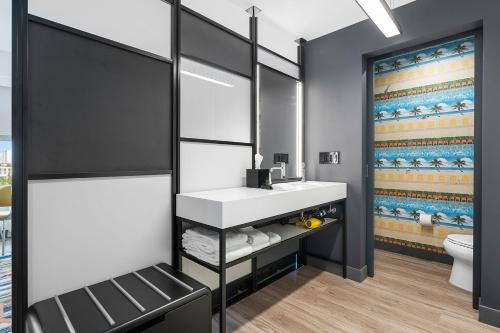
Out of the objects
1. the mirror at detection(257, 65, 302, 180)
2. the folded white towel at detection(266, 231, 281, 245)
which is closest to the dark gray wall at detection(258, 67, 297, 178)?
the mirror at detection(257, 65, 302, 180)

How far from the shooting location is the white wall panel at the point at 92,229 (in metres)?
1.36

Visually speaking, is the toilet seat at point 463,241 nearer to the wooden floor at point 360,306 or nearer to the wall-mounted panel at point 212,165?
the wooden floor at point 360,306

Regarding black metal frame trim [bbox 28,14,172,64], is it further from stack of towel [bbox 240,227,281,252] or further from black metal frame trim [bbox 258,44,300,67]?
stack of towel [bbox 240,227,281,252]

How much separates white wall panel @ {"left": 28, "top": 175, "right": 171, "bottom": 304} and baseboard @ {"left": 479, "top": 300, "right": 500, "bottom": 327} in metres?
2.34

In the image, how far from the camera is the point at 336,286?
8.34 ft

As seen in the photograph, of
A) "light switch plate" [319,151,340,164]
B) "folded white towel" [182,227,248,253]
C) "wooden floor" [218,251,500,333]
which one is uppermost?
"light switch plate" [319,151,340,164]

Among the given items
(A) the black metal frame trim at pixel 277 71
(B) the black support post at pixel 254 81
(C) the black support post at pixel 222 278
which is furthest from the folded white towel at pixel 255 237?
(A) the black metal frame trim at pixel 277 71

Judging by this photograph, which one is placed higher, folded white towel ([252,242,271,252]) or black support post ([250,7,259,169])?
black support post ([250,7,259,169])

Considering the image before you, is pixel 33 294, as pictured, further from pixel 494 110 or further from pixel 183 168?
pixel 494 110

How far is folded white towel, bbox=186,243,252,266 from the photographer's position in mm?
1650

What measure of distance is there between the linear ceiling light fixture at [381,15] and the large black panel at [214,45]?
Result: 1.00m

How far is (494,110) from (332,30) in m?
1.65

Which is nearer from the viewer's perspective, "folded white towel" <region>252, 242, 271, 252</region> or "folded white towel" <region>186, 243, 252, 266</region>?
"folded white towel" <region>186, 243, 252, 266</region>

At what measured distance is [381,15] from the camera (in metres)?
2.00
